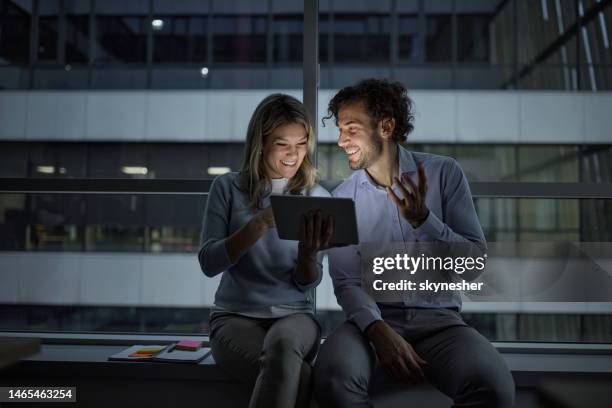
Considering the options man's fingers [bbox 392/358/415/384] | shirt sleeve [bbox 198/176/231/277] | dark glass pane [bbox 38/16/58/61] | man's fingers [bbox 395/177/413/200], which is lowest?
man's fingers [bbox 392/358/415/384]

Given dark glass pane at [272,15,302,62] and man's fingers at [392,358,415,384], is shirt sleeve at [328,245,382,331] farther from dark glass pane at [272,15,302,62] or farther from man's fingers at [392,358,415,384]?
dark glass pane at [272,15,302,62]

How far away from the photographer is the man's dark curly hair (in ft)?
5.48

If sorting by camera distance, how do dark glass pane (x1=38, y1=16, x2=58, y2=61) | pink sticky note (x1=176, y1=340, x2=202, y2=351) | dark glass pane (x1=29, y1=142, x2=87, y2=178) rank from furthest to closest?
dark glass pane (x1=38, y1=16, x2=58, y2=61)
dark glass pane (x1=29, y1=142, x2=87, y2=178)
pink sticky note (x1=176, y1=340, x2=202, y2=351)

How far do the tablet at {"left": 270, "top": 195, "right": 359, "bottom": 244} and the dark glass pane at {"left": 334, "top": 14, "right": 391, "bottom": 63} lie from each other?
144 inches

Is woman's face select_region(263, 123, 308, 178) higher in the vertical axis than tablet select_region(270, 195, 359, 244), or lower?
higher

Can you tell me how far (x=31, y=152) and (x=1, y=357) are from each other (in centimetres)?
188

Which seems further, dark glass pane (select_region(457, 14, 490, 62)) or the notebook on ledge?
dark glass pane (select_region(457, 14, 490, 62))

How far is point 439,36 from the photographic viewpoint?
4.56 meters

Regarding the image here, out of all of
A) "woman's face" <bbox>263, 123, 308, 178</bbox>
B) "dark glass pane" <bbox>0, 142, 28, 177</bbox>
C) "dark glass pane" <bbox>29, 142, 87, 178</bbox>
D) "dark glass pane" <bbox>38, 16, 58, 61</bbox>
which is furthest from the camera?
"dark glass pane" <bbox>38, 16, 58, 61</bbox>

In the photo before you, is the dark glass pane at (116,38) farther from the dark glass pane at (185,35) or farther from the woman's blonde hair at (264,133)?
the woman's blonde hair at (264,133)

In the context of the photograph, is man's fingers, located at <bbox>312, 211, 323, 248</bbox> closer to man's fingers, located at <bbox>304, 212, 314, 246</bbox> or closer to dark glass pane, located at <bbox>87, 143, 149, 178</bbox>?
man's fingers, located at <bbox>304, 212, 314, 246</bbox>

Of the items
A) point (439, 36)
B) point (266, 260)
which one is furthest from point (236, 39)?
point (266, 260)

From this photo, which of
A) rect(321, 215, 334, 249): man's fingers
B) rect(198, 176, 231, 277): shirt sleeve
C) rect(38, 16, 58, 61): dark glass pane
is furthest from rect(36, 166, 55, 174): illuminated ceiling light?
rect(321, 215, 334, 249): man's fingers

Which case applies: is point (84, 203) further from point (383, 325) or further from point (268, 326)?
point (383, 325)
